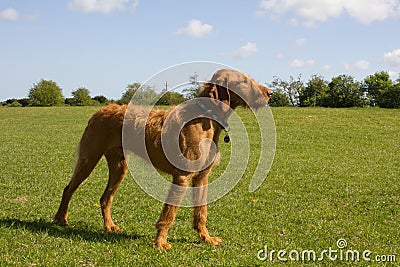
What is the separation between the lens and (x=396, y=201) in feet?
25.1

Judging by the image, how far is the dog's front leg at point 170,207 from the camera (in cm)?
494

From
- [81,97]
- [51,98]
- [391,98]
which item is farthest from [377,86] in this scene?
[51,98]

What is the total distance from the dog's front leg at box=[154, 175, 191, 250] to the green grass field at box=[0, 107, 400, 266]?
0.13 meters

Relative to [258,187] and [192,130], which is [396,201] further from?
[192,130]

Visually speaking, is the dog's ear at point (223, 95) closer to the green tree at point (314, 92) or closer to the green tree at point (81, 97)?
the green tree at point (314, 92)

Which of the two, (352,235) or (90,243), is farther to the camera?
(352,235)

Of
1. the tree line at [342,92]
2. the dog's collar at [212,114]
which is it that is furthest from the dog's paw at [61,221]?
the tree line at [342,92]

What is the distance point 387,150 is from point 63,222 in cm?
1273

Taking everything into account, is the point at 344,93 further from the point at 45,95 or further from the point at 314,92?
the point at 45,95

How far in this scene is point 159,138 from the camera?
5113 mm

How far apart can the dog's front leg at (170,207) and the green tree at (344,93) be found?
49.0m

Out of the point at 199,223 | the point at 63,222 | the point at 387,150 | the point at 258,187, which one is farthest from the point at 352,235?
the point at 387,150

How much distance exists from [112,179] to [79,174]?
454 millimetres

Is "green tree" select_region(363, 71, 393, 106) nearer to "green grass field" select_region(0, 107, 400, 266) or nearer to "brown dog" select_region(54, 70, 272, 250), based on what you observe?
"green grass field" select_region(0, 107, 400, 266)
